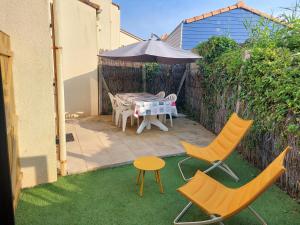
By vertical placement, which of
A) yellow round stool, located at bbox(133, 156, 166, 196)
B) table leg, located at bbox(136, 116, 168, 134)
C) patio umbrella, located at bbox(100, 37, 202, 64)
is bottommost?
yellow round stool, located at bbox(133, 156, 166, 196)

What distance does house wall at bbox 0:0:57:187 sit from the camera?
3197 mm

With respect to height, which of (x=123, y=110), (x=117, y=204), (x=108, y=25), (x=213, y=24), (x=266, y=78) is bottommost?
(x=117, y=204)

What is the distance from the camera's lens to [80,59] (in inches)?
320

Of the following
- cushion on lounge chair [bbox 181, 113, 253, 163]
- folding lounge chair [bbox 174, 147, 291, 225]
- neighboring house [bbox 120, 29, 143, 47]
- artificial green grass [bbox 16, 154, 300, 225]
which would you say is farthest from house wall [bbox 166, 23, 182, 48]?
folding lounge chair [bbox 174, 147, 291, 225]

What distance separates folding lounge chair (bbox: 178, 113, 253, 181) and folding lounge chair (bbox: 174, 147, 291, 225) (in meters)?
0.88

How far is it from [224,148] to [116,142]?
262 centimetres

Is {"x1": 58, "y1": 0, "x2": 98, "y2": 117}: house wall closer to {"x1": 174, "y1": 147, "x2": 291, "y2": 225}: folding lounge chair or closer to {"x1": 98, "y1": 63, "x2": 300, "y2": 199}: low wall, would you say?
{"x1": 98, "y1": 63, "x2": 300, "y2": 199}: low wall

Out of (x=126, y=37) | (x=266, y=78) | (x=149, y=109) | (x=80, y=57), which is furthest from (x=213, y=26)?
(x=266, y=78)

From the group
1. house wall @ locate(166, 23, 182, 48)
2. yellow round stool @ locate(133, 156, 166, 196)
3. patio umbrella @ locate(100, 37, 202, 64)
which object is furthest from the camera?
house wall @ locate(166, 23, 182, 48)

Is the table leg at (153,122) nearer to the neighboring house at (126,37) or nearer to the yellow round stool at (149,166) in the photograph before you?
the yellow round stool at (149,166)

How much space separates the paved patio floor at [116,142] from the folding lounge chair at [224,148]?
3.18 ft

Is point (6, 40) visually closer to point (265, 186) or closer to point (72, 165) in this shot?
point (72, 165)

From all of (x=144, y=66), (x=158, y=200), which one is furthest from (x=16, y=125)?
(x=144, y=66)

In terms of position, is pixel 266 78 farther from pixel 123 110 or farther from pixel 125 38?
pixel 125 38
